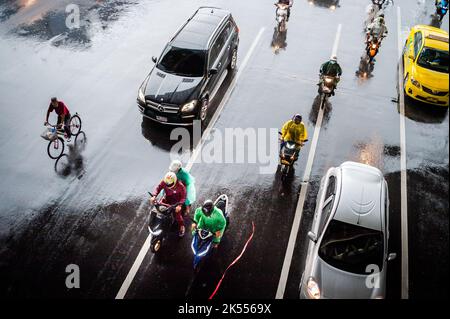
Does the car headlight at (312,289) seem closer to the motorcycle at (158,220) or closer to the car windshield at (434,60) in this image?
the motorcycle at (158,220)

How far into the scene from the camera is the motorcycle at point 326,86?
13.2 m

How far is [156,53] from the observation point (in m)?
15.9

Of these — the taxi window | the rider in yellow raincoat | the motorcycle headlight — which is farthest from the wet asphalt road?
the taxi window

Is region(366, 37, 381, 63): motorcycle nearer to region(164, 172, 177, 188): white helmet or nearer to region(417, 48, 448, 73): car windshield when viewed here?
region(417, 48, 448, 73): car windshield

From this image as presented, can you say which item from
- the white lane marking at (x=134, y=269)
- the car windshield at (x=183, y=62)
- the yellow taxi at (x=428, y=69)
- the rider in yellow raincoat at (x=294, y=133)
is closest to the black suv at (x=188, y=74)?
the car windshield at (x=183, y=62)

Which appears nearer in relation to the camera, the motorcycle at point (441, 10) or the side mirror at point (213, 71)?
the side mirror at point (213, 71)

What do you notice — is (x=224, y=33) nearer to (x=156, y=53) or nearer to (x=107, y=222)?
(x=156, y=53)

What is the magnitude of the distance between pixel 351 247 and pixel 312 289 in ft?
3.81

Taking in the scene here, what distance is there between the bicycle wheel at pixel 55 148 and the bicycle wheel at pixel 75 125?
1.49ft

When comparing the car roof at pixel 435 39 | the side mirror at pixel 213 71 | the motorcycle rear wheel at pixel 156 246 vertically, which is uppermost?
the car roof at pixel 435 39

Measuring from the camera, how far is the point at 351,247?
7812 millimetres

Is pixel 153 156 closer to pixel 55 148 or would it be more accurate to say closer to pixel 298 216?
pixel 55 148

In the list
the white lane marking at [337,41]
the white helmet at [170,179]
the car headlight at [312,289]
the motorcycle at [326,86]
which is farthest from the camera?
the white lane marking at [337,41]

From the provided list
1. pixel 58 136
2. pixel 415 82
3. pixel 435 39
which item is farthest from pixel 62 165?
pixel 435 39
